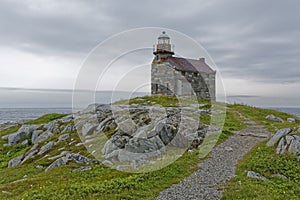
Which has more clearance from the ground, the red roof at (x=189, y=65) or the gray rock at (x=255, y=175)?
the red roof at (x=189, y=65)

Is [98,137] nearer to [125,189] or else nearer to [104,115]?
[104,115]

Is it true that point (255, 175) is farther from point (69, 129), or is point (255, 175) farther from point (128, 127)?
point (69, 129)

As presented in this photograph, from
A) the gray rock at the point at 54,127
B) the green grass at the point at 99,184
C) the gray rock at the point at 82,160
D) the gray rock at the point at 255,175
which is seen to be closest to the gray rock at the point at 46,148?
the gray rock at the point at 54,127

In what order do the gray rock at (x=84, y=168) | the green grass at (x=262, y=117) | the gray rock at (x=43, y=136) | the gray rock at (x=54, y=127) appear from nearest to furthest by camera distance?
the gray rock at (x=84, y=168) → the green grass at (x=262, y=117) → the gray rock at (x=43, y=136) → the gray rock at (x=54, y=127)

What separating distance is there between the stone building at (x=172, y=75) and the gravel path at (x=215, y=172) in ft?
103

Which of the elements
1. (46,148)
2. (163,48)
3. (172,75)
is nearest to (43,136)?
(46,148)

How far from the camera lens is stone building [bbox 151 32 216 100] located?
Answer: 6162 centimetres

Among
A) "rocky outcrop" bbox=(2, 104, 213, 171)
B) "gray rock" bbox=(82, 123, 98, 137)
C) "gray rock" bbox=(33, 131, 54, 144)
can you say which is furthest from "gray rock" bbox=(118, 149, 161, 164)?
"gray rock" bbox=(33, 131, 54, 144)

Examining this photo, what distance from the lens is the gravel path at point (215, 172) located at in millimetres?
15205

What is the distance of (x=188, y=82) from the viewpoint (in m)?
64.1

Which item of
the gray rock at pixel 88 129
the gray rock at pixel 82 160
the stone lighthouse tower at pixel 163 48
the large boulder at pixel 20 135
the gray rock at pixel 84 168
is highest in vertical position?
the stone lighthouse tower at pixel 163 48

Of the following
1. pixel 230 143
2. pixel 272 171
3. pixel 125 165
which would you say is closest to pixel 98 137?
pixel 125 165

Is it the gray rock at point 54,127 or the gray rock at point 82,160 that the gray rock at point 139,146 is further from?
the gray rock at point 54,127

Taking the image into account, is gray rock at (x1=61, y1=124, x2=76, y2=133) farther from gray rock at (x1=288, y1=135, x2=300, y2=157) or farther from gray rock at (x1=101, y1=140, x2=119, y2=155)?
gray rock at (x1=288, y1=135, x2=300, y2=157)
